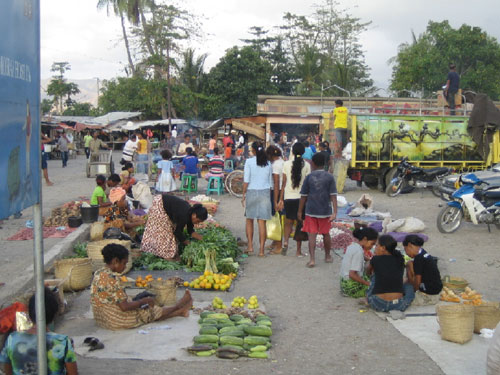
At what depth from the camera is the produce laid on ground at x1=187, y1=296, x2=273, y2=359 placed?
17.3 ft

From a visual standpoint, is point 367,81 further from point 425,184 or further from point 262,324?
point 262,324

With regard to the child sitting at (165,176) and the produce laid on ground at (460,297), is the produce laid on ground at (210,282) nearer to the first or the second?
the produce laid on ground at (460,297)

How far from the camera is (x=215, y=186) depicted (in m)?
18.0

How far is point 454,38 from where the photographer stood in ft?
117

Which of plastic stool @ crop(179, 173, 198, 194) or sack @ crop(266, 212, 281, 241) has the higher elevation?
plastic stool @ crop(179, 173, 198, 194)

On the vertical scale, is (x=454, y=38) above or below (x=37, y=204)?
above

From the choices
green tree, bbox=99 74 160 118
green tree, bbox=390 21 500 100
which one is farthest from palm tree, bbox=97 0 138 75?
green tree, bbox=390 21 500 100

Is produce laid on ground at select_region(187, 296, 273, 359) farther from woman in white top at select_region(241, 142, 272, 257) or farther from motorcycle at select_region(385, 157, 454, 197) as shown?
motorcycle at select_region(385, 157, 454, 197)

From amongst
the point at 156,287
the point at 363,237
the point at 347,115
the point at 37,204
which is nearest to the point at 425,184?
the point at 347,115

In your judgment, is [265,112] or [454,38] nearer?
[265,112]

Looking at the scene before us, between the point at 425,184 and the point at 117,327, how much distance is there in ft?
42.1

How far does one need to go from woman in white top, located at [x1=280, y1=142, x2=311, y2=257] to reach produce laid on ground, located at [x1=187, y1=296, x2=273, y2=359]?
10.9ft

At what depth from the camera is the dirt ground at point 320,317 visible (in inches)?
199

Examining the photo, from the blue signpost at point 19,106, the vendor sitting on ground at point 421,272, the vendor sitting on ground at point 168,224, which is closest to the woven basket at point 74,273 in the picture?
the vendor sitting on ground at point 168,224
